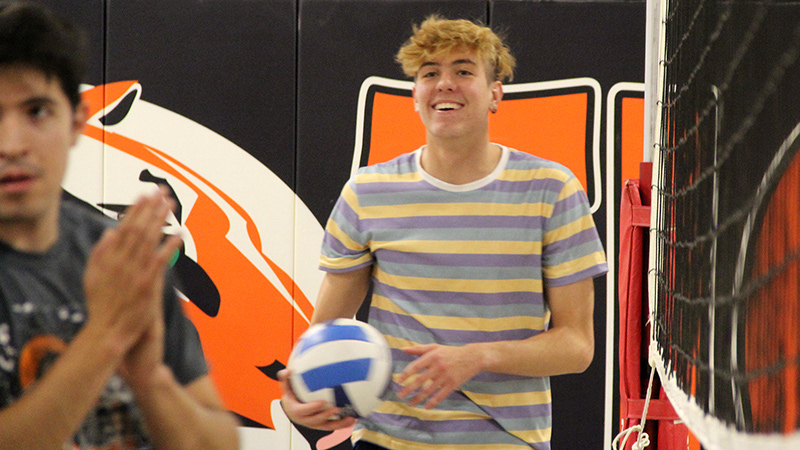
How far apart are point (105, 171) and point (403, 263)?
2338mm

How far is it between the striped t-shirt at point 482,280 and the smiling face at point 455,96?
0.40 feet

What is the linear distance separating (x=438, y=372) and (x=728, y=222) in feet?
1.99

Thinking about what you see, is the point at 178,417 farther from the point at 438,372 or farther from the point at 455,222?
the point at 455,222

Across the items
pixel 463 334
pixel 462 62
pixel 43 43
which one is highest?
pixel 462 62

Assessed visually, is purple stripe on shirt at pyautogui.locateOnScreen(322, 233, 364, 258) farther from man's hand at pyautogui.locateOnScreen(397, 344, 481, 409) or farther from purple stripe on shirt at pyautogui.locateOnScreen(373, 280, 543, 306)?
man's hand at pyautogui.locateOnScreen(397, 344, 481, 409)

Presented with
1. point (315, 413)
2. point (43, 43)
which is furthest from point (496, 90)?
point (43, 43)

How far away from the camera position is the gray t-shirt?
21.0 inches

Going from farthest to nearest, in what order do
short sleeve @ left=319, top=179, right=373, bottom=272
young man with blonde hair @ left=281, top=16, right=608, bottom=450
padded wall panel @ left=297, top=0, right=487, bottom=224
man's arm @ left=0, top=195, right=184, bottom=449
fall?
padded wall panel @ left=297, top=0, right=487, bottom=224 → short sleeve @ left=319, top=179, right=373, bottom=272 → young man with blonde hair @ left=281, top=16, right=608, bottom=450 → man's arm @ left=0, top=195, right=184, bottom=449

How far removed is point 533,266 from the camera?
5.19 feet

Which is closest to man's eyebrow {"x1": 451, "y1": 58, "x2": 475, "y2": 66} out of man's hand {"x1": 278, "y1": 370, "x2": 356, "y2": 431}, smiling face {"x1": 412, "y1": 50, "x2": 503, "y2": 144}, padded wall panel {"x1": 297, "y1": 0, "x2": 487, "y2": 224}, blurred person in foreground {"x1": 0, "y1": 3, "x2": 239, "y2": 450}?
smiling face {"x1": 412, "y1": 50, "x2": 503, "y2": 144}

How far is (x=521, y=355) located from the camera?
152 centimetres

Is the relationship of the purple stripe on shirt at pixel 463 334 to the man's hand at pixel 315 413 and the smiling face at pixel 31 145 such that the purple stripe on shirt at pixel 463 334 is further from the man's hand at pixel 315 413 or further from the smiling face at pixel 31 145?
Answer: the smiling face at pixel 31 145

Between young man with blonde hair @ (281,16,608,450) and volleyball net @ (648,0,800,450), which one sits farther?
young man with blonde hair @ (281,16,608,450)

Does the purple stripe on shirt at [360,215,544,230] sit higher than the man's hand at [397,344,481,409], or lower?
higher
